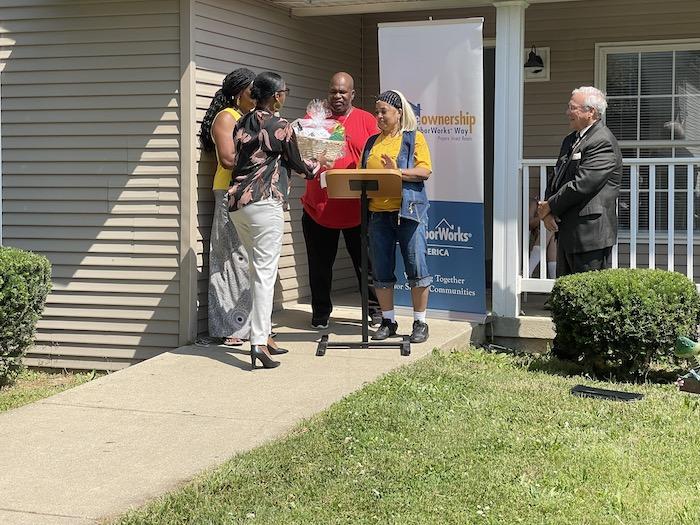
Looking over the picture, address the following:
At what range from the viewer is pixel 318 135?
6.42 meters

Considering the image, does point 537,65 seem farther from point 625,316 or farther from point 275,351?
point 275,351

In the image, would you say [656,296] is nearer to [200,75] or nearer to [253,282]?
[253,282]

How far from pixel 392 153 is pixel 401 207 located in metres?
0.40

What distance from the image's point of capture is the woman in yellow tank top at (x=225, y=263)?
280 inches

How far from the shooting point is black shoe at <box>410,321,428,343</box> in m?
7.00

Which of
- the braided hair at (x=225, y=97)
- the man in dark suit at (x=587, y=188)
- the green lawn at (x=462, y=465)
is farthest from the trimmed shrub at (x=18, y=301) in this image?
the man in dark suit at (x=587, y=188)

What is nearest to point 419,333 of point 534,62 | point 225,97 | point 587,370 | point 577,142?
point 587,370

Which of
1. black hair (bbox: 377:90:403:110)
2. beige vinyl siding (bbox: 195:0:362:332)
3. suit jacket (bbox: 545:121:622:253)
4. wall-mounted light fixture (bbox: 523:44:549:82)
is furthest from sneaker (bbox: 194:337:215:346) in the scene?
wall-mounted light fixture (bbox: 523:44:549:82)

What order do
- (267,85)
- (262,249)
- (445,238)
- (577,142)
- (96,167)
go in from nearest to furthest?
(267,85) → (262,249) → (577,142) → (96,167) → (445,238)

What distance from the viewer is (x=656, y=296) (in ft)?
20.6

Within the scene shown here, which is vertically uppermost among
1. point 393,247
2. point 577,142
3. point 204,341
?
point 577,142

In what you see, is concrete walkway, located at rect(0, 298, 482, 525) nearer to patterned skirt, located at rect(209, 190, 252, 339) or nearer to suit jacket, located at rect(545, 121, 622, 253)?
patterned skirt, located at rect(209, 190, 252, 339)

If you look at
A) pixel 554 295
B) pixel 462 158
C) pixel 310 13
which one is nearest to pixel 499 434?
pixel 554 295

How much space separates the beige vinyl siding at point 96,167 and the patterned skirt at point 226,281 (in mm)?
351
